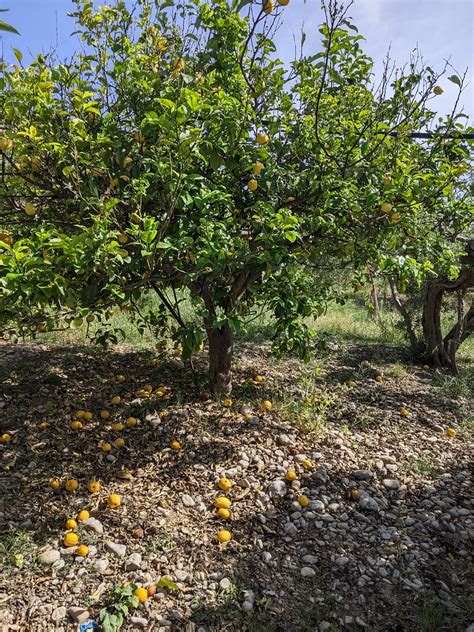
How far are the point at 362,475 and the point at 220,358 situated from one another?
1333 millimetres

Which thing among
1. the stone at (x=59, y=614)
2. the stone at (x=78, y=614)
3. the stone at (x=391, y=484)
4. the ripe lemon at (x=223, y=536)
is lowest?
the stone at (x=59, y=614)

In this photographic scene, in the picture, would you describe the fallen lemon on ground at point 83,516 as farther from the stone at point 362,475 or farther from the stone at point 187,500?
the stone at point 362,475

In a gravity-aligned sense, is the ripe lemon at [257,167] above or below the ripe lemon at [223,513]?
above

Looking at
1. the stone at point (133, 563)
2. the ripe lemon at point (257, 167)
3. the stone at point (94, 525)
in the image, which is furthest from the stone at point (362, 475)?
the ripe lemon at point (257, 167)

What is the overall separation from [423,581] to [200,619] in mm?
1079

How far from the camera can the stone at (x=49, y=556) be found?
2.17 meters

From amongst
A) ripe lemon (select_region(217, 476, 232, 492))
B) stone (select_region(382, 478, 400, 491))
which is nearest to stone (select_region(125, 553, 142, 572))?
ripe lemon (select_region(217, 476, 232, 492))

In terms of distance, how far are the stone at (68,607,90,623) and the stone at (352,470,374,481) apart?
1720mm

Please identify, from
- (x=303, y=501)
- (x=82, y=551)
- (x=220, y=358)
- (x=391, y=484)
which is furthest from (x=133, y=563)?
(x=220, y=358)

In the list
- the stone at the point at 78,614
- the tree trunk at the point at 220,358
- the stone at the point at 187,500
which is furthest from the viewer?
the tree trunk at the point at 220,358

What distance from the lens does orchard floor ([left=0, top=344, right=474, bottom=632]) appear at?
205 cm

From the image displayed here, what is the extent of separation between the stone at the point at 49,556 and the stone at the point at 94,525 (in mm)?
189

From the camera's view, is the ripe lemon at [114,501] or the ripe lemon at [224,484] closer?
the ripe lemon at [114,501]

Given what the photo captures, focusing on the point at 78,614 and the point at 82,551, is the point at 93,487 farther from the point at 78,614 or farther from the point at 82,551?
the point at 78,614
